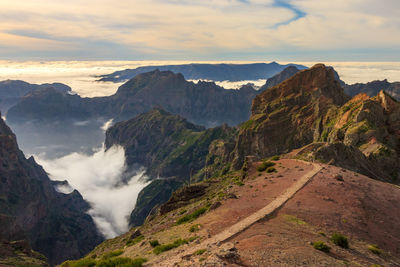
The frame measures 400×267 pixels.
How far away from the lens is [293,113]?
5507 inches

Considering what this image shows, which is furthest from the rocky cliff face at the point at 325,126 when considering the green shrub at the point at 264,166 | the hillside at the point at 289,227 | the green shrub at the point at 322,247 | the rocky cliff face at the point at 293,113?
the green shrub at the point at 322,247

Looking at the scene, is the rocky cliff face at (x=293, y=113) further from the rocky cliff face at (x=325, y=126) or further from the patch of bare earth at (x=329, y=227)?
the patch of bare earth at (x=329, y=227)

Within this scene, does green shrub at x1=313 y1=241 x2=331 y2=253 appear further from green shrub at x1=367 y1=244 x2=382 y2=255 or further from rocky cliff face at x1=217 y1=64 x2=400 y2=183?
rocky cliff face at x1=217 y1=64 x2=400 y2=183

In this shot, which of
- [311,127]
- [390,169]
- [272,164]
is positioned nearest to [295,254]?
[272,164]

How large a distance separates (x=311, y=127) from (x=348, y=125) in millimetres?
41108

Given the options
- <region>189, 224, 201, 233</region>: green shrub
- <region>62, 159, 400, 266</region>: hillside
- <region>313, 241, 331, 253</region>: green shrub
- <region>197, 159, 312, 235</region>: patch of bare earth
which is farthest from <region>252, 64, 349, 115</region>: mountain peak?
<region>313, 241, 331, 253</region>: green shrub

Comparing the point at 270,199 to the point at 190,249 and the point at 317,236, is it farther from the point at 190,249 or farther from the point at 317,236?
the point at 190,249

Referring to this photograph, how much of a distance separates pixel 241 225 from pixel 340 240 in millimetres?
9283

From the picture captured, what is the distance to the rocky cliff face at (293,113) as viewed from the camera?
127375mm

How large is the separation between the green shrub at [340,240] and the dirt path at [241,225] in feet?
21.9

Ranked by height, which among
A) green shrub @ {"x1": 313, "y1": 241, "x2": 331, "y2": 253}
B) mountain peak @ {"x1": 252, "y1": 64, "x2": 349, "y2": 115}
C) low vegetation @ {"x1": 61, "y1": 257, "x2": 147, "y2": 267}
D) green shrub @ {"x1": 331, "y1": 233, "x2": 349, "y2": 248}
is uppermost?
mountain peak @ {"x1": 252, "y1": 64, "x2": 349, "y2": 115}

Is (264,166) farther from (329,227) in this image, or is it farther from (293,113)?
(293,113)

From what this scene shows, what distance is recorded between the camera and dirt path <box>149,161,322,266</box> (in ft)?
74.9

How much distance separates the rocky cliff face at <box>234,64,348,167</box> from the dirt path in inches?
3482
